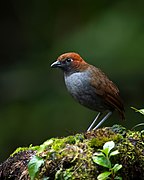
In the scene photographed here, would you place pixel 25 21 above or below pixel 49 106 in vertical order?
above

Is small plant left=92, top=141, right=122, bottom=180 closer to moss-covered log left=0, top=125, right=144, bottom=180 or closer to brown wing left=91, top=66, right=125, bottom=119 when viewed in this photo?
moss-covered log left=0, top=125, right=144, bottom=180

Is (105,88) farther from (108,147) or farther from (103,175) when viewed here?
(103,175)

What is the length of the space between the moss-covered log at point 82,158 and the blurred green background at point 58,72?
581cm

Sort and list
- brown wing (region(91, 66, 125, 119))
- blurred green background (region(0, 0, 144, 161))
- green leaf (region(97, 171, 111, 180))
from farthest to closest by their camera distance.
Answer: blurred green background (region(0, 0, 144, 161)) < brown wing (region(91, 66, 125, 119)) < green leaf (region(97, 171, 111, 180))

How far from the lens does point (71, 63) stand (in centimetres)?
627

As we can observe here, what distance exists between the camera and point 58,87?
1183 cm

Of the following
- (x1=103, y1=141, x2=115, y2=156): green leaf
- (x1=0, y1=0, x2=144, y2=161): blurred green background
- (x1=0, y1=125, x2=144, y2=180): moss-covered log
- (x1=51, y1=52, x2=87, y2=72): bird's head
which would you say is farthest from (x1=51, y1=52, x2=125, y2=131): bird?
(x1=0, y1=0, x2=144, y2=161): blurred green background

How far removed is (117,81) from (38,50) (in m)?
2.58

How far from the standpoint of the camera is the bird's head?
6.27 m

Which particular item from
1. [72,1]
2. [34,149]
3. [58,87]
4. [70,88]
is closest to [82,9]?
[72,1]

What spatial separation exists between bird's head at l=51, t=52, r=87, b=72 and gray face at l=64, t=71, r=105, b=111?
0.46ft

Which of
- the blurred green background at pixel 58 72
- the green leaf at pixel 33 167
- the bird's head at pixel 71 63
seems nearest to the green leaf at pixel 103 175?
the green leaf at pixel 33 167

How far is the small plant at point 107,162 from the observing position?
12.7 ft

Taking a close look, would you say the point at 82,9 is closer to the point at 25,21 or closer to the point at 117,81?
the point at 25,21
